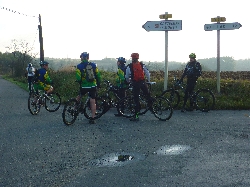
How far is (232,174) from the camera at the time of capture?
15.5ft

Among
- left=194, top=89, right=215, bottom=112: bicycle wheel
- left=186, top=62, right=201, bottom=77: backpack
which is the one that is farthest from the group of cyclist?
left=194, top=89, right=215, bottom=112: bicycle wheel

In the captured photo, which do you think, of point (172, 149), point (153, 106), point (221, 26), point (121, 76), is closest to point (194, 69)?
point (153, 106)

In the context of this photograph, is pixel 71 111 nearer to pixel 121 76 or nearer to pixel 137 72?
pixel 121 76

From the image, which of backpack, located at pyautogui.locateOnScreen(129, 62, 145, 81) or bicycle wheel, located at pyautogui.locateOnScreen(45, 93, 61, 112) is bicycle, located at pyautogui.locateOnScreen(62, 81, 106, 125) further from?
bicycle wheel, located at pyautogui.locateOnScreen(45, 93, 61, 112)

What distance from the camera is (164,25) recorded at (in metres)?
12.3

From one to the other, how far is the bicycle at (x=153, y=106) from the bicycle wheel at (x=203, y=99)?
6.60ft

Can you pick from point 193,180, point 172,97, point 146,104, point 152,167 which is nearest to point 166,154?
point 152,167

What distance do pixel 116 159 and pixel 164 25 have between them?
25.3 feet

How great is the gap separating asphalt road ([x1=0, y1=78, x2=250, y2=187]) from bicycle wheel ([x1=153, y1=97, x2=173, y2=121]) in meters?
0.23

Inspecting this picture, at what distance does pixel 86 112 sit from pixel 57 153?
11.3ft

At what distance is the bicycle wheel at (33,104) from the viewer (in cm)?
1139

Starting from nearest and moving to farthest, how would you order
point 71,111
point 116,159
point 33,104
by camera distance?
point 116,159
point 71,111
point 33,104

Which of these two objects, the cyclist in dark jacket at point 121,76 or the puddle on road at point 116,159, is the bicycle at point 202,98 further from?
the puddle on road at point 116,159

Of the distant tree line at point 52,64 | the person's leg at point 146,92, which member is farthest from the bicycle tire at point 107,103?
the distant tree line at point 52,64
